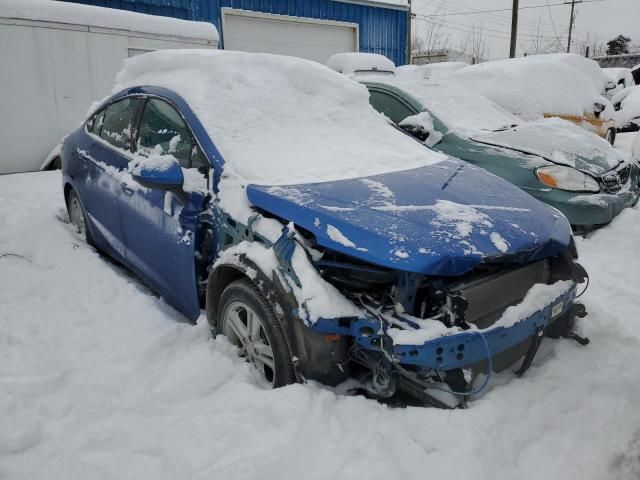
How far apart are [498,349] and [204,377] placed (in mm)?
1318

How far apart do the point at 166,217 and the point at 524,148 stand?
3.30 m

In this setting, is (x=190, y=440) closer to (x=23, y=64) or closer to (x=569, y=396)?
(x=569, y=396)

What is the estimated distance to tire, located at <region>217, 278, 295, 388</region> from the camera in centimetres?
221

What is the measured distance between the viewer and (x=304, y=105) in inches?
129

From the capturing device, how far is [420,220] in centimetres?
214

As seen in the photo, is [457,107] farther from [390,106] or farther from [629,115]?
[629,115]

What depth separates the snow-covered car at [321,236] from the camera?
2045mm

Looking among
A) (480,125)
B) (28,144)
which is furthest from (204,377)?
(28,144)

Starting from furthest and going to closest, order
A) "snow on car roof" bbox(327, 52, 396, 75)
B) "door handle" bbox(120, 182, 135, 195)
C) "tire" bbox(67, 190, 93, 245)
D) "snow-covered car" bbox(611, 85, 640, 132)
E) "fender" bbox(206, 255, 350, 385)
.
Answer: "snow on car roof" bbox(327, 52, 396, 75) < "snow-covered car" bbox(611, 85, 640, 132) < "tire" bbox(67, 190, 93, 245) < "door handle" bbox(120, 182, 135, 195) < "fender" bbox(206, 255, 350, 385)

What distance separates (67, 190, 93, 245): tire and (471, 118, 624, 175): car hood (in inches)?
136

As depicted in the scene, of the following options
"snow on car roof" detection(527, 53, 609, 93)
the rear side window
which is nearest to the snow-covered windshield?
the rear side window

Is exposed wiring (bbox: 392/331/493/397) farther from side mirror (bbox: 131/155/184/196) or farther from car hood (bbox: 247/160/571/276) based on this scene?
side mirror (bbox: 131/155/184/196)

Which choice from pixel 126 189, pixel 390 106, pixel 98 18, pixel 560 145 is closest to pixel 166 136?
pixel 126 189

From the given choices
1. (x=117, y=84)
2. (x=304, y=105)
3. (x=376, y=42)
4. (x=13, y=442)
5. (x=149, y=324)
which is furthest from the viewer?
(x=376, y=42)
